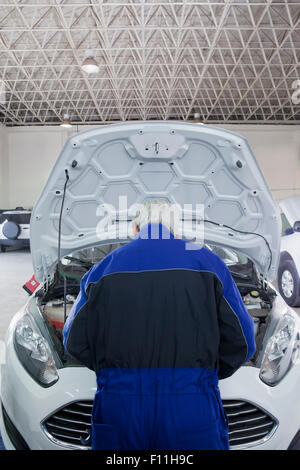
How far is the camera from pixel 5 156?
16.0 metres

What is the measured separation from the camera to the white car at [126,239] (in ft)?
4.83

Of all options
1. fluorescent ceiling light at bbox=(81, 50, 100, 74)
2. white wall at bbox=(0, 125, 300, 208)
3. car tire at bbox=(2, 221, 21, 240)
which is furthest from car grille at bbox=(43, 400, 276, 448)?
white wall at bbox=(0, 125, 300, 208)

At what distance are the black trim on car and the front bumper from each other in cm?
2

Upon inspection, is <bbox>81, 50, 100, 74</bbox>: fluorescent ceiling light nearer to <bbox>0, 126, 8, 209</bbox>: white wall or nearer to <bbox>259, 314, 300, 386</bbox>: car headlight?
<bbox>259, 314, 300, 386</bbox>: car headlight

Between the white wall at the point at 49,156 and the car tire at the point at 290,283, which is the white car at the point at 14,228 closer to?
the car tire at the point at 290,283

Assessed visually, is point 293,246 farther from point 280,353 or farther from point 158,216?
point 158,216

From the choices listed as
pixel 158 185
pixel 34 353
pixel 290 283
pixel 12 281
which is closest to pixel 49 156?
pixel 12 281

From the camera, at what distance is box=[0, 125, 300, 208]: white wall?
1593cm

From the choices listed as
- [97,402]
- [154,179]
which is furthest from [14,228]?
[97,402]

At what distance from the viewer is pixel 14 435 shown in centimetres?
152

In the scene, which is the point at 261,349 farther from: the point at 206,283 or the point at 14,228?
the point at 14,228

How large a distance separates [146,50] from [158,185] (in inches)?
390

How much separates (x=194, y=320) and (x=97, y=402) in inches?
17.1

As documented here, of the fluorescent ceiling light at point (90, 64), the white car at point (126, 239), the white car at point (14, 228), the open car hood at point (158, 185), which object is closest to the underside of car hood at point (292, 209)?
the white car at point (126, 239)
